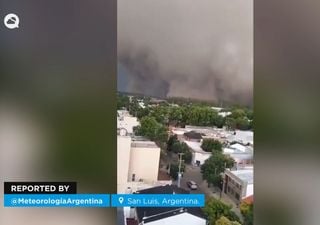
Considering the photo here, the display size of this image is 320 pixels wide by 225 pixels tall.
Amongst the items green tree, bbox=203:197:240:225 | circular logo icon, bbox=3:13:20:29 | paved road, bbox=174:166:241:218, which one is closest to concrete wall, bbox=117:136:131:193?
paved road, bbox=174:166:241:218

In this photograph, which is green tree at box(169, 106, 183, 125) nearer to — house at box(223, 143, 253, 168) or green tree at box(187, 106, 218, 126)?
green tree at box(187, 106, 218, 126)

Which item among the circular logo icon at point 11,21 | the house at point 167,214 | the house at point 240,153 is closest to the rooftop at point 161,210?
the house at point 167,214

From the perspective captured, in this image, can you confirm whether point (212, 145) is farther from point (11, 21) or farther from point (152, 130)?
point (11, 21)

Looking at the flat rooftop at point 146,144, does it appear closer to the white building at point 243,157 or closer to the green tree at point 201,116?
the green tree at point 201,116

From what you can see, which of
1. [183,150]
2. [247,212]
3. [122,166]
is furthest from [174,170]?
[247,212]

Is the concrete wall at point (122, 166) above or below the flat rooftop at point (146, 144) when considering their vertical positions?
below

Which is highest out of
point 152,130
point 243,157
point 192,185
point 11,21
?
point 11,21

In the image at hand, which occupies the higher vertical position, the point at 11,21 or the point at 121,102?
the point at 11,21
